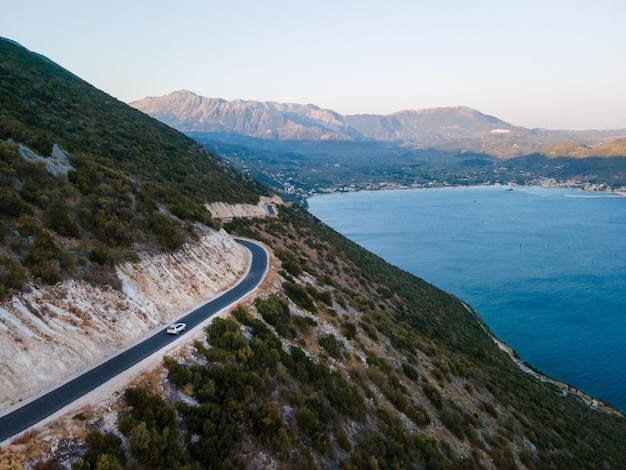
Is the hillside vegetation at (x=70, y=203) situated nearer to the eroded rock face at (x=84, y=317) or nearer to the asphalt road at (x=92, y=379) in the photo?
the eroded rock face at (x=84, y=317)

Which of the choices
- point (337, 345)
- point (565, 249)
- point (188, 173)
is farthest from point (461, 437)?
point (565, 249)

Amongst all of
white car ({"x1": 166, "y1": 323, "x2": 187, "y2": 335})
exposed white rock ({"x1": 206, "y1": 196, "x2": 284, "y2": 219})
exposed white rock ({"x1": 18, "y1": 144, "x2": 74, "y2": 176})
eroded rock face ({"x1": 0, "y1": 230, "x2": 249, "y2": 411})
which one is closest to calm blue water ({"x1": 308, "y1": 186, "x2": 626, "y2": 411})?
exposed white rock ({"x1": 206, "y1": 196, "x2": 284, "y2": 219})

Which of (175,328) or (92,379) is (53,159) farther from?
(92,379)

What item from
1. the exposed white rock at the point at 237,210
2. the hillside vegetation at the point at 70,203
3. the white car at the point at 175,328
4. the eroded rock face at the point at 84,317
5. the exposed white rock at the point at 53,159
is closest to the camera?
the eroded rock face at the point at 84,317

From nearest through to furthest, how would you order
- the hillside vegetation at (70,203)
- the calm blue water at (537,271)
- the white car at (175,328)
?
the hillside vegetation at (70,203), the white car at (175,328), the calm blue water at (537,271)

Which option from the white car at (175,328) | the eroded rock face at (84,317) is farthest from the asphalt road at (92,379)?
the eroded rock face at (84,317)

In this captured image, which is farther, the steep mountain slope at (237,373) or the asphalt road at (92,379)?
the steep mountain slope at (237,373)
